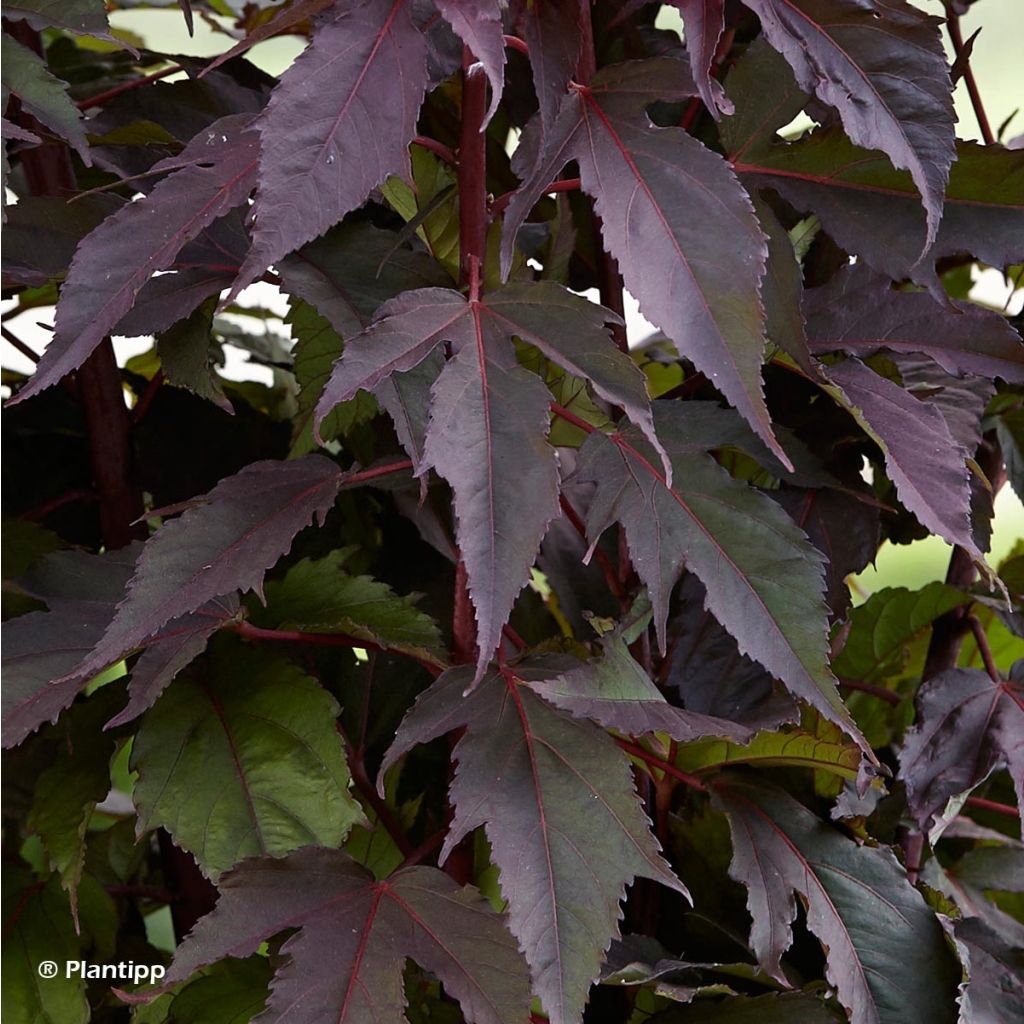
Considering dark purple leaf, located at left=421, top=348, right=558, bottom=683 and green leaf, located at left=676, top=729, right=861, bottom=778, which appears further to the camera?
green leaf, located at left=676, top=729, right=861, bottom=778

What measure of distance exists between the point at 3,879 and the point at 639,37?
572 mm

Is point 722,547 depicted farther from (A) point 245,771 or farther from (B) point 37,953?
(B) point 37,953

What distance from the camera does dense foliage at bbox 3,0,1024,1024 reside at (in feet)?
1.28

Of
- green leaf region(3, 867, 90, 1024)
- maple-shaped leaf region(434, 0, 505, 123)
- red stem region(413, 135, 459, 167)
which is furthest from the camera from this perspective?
green leaf region(3, 867, 90, 1024)

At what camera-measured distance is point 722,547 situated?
0.46 metres

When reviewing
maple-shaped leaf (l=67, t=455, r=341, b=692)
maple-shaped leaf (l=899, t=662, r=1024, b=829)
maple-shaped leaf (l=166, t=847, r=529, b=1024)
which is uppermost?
maple-shaped leaf (l=67, t=455, r=341, b=692)

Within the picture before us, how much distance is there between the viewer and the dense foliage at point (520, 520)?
389 mm

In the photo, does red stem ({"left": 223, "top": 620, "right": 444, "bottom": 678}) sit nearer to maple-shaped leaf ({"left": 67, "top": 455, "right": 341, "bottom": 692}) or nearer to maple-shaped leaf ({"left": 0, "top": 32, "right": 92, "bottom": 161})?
maple-shaped leaf ({"left": 67, "top": 455, "right": 341, "bottom": 692})

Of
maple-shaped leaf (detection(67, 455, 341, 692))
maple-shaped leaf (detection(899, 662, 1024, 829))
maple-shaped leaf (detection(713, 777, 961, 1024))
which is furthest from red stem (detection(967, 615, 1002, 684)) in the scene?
maple-shaped leaf (detection(67, 455, 341, 692))

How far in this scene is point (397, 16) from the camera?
0.39m

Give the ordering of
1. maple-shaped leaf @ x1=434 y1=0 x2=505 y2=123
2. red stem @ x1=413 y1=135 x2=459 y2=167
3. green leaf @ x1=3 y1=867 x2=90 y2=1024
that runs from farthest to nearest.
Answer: green leaf @ x1=3 y1=867 x2=90 y2=1024 → red stem @ x1=413 y1=135 x2=459 y2=167 → maple-shaped leaf @ x1=434 y1=0 x2=505 y2=123

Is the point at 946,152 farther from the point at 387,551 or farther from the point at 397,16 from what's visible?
the point at 387,551

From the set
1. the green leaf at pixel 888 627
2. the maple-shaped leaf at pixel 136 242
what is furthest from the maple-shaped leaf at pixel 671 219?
the green leaf at pixel 888 627

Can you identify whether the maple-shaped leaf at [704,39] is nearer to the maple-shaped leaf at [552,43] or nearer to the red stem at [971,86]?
the maple-shaped leaf at [552,43]
